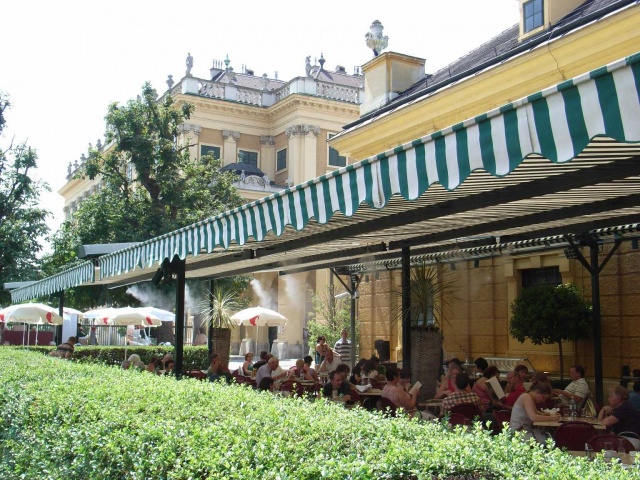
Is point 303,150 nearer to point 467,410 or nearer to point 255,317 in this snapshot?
point 255,317

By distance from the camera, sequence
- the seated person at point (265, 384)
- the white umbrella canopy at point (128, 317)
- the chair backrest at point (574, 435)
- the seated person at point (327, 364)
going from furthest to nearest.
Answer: the white umbrella canopy at point (128, 317) → the seated person at point (327, 364) → the seated person at point (265, 384) → the chair backrest at point (574, 435)

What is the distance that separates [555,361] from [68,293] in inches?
761

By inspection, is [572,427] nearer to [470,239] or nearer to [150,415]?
[150,415]

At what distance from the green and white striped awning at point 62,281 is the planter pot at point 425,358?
255 inches

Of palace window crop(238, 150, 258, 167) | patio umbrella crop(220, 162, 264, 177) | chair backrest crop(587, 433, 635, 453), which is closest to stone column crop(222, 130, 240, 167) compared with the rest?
palace window crop(238, 150, 258, 167)

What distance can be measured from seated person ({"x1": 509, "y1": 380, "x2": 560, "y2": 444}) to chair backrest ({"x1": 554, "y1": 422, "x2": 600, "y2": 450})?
0.81 metres

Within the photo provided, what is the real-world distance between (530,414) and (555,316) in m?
6.97

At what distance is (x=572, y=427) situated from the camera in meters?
7.57

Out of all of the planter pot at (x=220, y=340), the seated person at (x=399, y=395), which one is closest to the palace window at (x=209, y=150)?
the planter pot at (x=220, y=340)

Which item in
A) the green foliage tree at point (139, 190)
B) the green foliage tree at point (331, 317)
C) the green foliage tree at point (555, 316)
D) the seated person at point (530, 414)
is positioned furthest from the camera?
the green foliage tree at point (331, 317)

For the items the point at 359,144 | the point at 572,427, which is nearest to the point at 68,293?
the point at 359,144

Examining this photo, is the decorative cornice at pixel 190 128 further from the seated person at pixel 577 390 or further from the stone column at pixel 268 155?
the seated person at pixel 577 390

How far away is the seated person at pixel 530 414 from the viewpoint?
27.6ft

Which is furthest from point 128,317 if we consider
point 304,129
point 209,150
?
point 304,129
